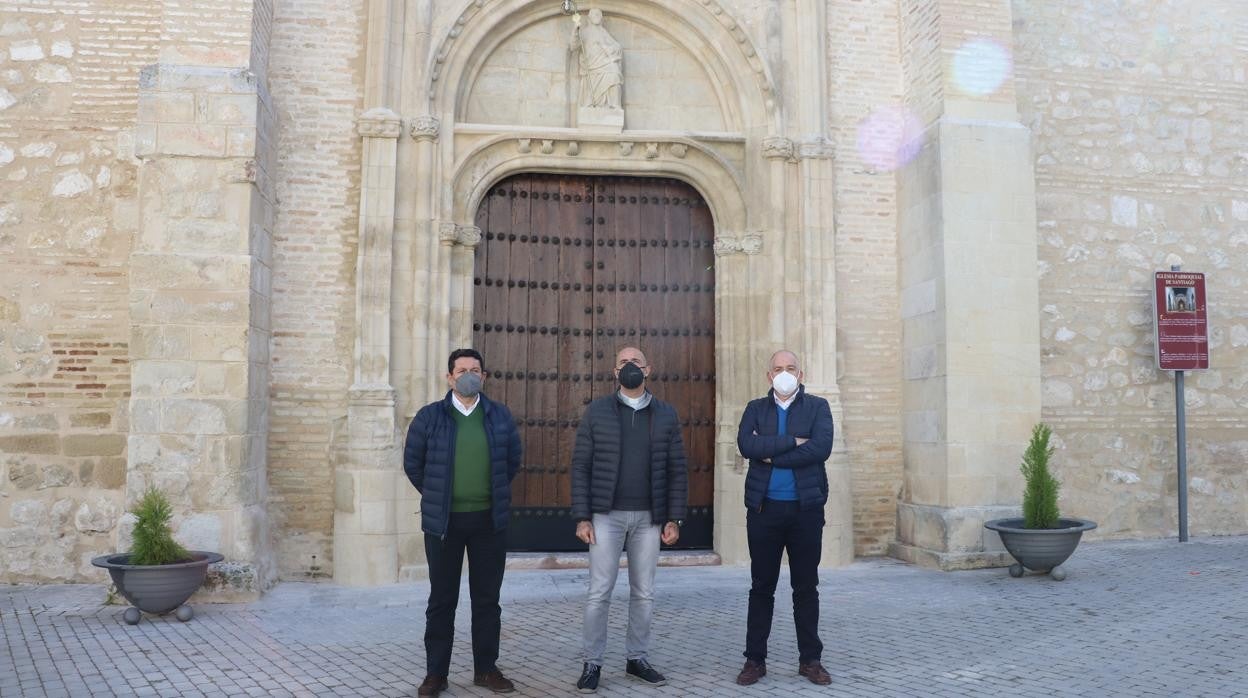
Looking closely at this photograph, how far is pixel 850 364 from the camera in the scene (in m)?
8.69

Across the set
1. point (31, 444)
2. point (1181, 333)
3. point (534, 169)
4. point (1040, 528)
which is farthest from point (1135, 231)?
point (31, 444)

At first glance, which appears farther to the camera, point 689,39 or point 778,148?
point 689,39

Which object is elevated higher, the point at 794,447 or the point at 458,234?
the point at 458,234

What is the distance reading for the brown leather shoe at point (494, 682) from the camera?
4535 mm

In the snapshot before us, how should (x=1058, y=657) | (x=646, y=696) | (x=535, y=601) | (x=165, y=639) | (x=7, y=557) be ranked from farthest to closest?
(x=7, y=557) < (x=535, y=601) < (x=165, y=639) < (x=1058, y=657) < (x=646, y=696)

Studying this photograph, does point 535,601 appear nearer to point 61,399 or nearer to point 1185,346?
point 61,399

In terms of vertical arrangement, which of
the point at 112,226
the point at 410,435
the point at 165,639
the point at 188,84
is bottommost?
the point at 165,639

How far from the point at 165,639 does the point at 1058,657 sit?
5.22m

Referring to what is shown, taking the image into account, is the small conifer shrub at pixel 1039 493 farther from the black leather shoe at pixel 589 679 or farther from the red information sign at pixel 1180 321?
the black leather shoe at pixel 589 679

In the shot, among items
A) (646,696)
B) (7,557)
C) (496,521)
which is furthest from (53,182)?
(646,696)

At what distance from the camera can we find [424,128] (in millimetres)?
8000

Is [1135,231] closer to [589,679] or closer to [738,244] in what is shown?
[738,244]

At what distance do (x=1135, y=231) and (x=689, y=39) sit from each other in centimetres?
499

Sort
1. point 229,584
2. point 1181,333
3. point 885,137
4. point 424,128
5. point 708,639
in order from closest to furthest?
1. point 708,639
2. point 229,584
3. point 424,128
4. point 885,137
5. point 1181,333
